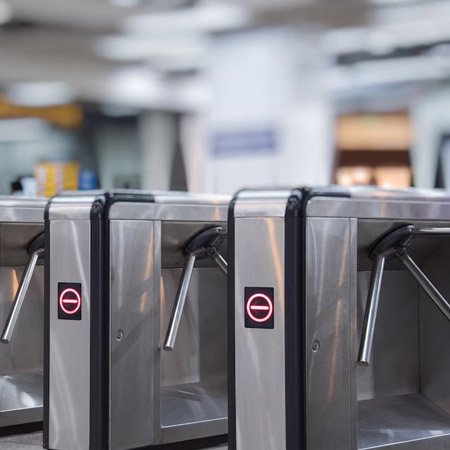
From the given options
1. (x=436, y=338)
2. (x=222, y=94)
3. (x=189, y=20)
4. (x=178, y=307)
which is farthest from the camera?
(x=189, y=20)

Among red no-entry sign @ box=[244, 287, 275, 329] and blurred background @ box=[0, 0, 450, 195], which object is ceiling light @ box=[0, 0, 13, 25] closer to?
blurred background @ box=[0, 0, 450, 195]

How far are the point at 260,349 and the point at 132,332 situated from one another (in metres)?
0.55

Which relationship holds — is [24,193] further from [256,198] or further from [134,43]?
[256,198]

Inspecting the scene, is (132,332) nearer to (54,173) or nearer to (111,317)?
(111,317)

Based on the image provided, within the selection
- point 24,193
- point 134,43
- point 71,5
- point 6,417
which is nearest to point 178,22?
point 134,43

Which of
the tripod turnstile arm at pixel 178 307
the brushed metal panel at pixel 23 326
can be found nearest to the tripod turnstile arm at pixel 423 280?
the tripod turnstile arm at pixel 178 307

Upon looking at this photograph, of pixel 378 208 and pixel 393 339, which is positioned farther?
pixel 393 339

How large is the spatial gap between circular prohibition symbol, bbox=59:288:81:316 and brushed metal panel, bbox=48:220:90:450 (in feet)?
0.05

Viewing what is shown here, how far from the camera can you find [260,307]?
6.14 feet

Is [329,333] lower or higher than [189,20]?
lower

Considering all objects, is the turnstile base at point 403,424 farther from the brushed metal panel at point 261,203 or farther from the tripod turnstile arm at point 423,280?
the brushed metal panel at point 261,203

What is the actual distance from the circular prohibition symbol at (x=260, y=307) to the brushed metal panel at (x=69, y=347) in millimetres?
540

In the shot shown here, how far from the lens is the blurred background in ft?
14.6

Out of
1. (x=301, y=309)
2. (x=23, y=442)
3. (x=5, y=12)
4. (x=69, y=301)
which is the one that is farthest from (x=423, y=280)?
(x=5, y=12)
